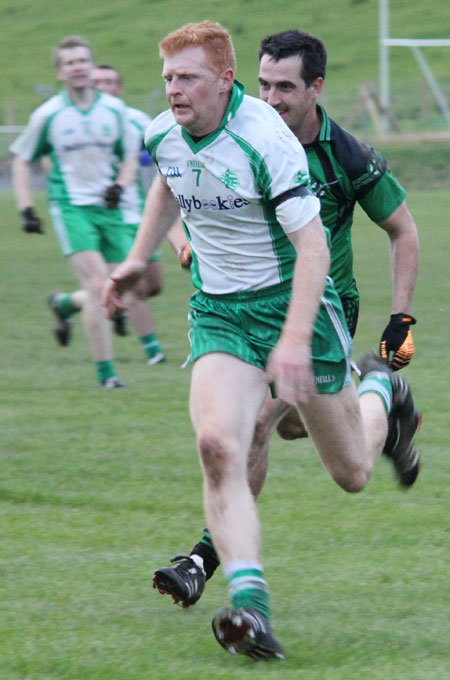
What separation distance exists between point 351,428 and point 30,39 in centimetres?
5655

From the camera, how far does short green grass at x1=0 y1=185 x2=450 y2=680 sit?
408cm

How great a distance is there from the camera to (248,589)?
12.9ft

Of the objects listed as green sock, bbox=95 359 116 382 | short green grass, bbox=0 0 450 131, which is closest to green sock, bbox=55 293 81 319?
green sock, bbox=95 359 116 382

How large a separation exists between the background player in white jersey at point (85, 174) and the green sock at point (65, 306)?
0.42 meters

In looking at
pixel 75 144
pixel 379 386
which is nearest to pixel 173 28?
pixel 75 144

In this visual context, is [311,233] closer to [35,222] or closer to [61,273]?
[35,222]

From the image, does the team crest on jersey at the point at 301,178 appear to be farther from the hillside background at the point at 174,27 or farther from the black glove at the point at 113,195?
the hillside background at the point at 174,27

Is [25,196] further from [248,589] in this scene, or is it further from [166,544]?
[248,589]

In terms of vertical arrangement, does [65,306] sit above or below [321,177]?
below

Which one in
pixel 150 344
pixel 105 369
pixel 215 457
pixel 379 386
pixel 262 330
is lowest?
pixel 150 344

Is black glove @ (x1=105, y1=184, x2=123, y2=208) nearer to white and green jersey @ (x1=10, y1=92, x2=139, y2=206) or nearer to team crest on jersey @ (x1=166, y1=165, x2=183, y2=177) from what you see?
white and green jersey @ (x1=10, y1=92, x2=139, y2=206)

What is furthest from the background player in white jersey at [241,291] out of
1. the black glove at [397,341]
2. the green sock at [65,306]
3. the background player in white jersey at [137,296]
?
the green sock at [65,306]

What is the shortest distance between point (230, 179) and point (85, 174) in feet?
15.8

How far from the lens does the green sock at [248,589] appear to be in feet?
12.8
